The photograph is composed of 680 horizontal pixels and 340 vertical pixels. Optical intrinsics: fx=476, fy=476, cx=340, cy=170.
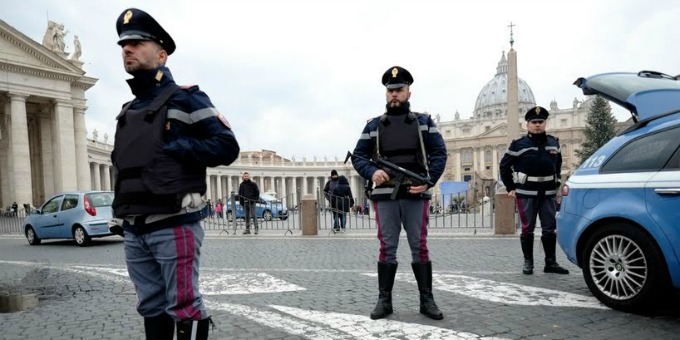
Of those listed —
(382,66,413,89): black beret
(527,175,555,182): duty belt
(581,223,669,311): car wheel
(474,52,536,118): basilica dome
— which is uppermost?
(474,52,536,118): basilica dome

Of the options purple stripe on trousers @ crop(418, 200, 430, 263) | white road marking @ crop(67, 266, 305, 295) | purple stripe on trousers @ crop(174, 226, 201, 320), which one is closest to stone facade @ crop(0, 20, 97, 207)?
white road marking @ crop(67, 266, 305, 295)

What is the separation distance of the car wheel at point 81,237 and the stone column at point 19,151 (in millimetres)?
26902

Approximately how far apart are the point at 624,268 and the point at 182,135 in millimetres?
3932

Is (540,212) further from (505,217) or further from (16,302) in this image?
(16,302)

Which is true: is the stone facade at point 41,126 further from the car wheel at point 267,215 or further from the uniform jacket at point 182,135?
the uniform jacket at point 182,135

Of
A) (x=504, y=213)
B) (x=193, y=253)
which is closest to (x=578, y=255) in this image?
(x=193, y=253)

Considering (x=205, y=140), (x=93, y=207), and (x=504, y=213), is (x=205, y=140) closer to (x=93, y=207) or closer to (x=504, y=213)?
(x=504, y=213)

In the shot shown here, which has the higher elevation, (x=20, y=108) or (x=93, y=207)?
(x=20, y=108)

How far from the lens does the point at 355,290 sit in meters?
5.38

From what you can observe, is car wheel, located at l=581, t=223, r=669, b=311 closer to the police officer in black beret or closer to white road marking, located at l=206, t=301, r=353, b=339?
the police officer in black beret

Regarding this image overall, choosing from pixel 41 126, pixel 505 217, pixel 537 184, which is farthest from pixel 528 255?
pixel 41 126

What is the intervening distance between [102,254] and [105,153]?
51.0 metres

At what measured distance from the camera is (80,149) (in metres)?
39.7

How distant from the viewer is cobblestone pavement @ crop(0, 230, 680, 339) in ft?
12.5
